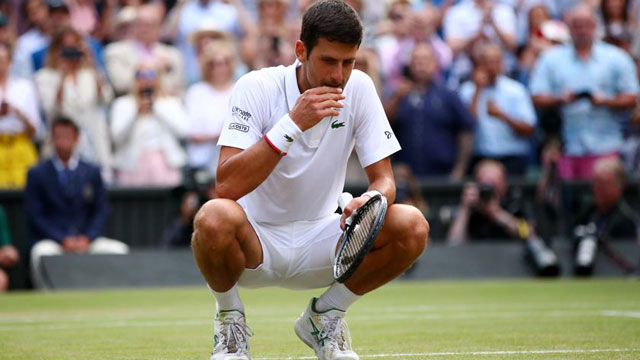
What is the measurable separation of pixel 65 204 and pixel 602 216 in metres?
6.32

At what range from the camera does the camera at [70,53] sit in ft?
43.9

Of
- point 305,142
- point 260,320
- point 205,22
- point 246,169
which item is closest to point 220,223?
point 246,169

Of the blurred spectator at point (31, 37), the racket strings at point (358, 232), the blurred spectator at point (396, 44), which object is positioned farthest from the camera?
the blurred spectator at point (396, 44)

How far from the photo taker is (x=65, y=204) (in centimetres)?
1302

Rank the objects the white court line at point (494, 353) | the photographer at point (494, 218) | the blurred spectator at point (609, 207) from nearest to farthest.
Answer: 1. the white court line at point (494, 353)
2. the blurred spectator at point (609, 207)
3. the photographer at point (494, 218)

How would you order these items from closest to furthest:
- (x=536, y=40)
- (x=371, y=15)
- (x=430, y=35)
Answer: (x=430, y=35), (x=536, y=40), (x=371, y=15)

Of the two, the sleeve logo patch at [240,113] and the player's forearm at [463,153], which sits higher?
the sleeve logo patch at [240,113]

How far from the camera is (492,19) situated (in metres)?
15.1

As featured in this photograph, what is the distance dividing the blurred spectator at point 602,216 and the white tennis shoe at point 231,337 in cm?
803

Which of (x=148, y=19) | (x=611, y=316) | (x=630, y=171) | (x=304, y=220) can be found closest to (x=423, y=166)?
(x=630, y=171)

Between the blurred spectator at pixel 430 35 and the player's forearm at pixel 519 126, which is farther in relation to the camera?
the blurred spectator at pixel 430 35

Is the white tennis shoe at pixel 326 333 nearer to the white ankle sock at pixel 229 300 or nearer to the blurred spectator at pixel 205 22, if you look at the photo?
the white ankle sock at pixel 229 300

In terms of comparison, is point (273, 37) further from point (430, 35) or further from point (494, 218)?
point (494, 218)

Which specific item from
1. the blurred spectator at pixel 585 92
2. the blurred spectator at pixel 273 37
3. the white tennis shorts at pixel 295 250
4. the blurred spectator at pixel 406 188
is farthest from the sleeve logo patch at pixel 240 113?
the blurred spectator at pixel 585 92
